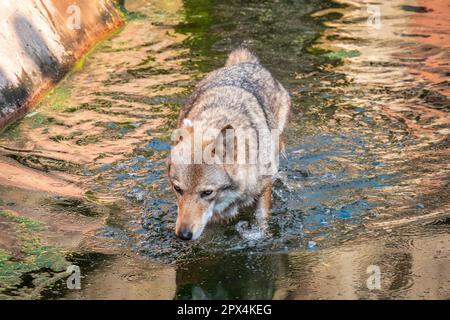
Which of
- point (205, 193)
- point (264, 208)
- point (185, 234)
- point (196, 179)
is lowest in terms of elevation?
point (264, 208)

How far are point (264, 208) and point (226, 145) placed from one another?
102 cm

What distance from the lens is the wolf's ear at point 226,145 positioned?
5.95 m

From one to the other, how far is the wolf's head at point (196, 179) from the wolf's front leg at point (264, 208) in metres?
0.69

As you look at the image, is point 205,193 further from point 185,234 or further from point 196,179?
point 185,234

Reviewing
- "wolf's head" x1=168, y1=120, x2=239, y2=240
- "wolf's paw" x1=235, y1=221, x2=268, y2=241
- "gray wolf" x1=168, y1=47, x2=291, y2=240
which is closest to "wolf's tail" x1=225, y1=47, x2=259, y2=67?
"gray wolf" x1=168, y1=47, x2=291, y2=240

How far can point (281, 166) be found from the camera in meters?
8.02

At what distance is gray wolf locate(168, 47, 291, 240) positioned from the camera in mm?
5910

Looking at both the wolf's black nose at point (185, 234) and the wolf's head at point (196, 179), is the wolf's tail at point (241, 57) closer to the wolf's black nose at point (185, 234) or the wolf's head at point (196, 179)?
the wolf's head at point (196, 179)

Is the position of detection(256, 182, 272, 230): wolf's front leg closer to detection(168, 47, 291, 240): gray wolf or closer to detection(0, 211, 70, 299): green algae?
detection(168, 47, 291, 240): gray wolf

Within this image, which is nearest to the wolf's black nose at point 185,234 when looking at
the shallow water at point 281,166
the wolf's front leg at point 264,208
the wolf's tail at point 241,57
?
the shallow water at point 281,166

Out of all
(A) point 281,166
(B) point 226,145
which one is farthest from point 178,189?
(A) point 281,166

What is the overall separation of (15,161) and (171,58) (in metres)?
3.93

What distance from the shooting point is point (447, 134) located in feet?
27.6
